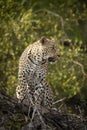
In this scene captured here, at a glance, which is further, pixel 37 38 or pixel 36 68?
pixel 37 38

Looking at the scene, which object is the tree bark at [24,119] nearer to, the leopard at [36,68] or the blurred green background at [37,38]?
the leopard at [36,68]

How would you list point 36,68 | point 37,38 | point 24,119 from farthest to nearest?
point 37,38 → point 36,68 → point 24,119

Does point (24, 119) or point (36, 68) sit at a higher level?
point (36, 68)

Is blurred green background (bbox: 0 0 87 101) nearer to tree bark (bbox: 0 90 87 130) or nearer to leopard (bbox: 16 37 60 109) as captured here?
leopard (bbox: 16 37 60 109)

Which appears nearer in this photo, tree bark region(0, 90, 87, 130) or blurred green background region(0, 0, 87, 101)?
tree bark region(0, 90, 87, 130)

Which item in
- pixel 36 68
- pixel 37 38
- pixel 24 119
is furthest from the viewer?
pixel 37 38

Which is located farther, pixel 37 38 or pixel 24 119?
pixel 37 38

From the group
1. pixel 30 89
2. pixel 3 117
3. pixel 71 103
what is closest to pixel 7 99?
pixel 3 117

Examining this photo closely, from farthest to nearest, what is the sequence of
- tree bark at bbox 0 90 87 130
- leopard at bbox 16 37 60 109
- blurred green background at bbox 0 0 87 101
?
1. blurred green background at bbox 0 0 87 101
2. leopard at bbox 16 37 60 109
3. tree bark at bbox 0 90 87 130

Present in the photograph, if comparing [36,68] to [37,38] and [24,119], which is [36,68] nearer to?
[24,119]

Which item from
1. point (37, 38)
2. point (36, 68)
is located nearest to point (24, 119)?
point (36, 68)

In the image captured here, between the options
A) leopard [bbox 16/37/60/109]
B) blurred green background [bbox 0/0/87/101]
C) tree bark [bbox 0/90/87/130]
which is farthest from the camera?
blurred green background [bbox 0/0/87/101]

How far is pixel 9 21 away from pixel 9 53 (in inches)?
30.0

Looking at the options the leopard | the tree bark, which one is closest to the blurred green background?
the leopard
